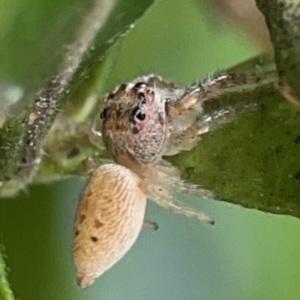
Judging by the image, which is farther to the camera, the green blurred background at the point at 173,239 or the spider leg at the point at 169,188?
the green blurred background at the point at 173,239

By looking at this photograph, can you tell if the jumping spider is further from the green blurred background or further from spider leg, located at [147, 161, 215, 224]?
the green blurred background

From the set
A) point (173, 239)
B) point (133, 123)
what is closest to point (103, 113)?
point (133, 123)

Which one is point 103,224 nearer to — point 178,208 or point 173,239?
point 178,208

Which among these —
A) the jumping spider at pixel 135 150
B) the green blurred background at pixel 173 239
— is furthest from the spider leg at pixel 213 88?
the green blurred background at pixel 173 239

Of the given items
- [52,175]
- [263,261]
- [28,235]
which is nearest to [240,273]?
[263,261]

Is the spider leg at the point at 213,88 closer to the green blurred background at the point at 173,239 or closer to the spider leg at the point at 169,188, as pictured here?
the spider leg at the point at 169,188

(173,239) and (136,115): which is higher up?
(136,115)
